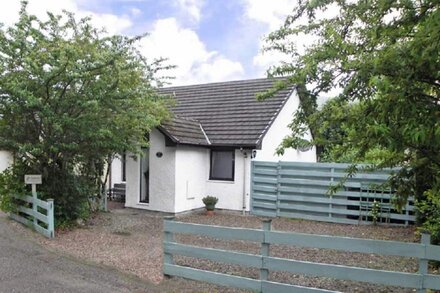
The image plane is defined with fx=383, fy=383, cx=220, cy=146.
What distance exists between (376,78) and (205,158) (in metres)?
11.0

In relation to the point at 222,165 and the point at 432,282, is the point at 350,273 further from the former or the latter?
the point at 222,165

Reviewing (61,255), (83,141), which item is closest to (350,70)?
(61,255)

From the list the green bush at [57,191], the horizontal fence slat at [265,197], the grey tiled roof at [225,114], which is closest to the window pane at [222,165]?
the grey tiled roof at [225,114]

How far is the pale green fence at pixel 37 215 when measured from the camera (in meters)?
8.54

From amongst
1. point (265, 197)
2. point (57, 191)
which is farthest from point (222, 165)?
point (57, 191)

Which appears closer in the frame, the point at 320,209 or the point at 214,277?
the point at 214,277

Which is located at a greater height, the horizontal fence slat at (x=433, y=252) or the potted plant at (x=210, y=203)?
the horizontal fence slat at (x=433, y=252)

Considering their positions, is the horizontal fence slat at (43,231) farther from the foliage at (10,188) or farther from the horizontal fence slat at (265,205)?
the horizontal fence slat at (265,205)

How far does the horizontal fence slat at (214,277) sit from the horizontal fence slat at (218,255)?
0.66 feet

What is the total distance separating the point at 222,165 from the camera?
13.6 metres

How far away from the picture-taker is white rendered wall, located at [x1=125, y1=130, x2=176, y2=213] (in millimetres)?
12367

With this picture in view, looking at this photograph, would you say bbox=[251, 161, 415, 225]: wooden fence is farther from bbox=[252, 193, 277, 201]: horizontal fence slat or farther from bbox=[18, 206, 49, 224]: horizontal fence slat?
bbox=[18, 206, 49, 224]: horizontal fence slat

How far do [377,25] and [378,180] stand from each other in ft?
25.3

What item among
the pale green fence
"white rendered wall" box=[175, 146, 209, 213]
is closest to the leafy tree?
the pale green fence
